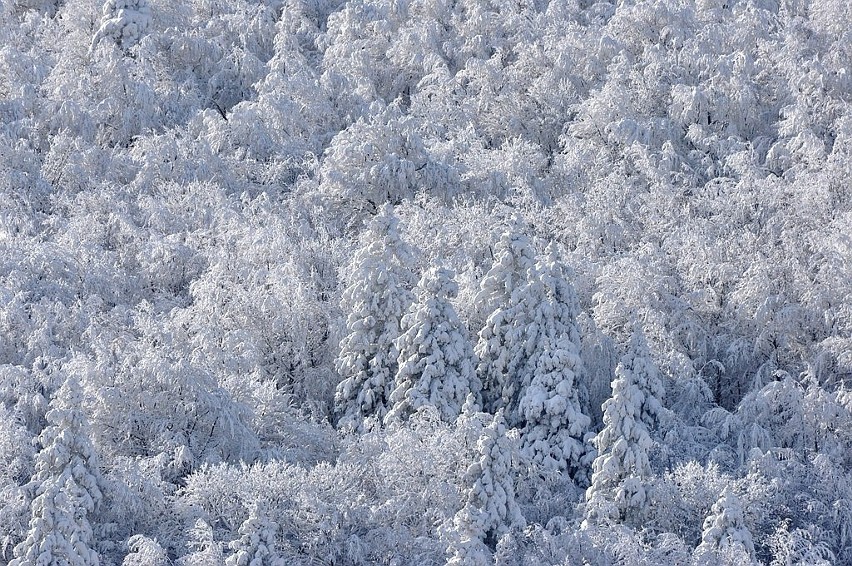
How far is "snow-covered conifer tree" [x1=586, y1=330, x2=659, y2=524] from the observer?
29.0 meters

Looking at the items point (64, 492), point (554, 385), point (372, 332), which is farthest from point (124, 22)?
point (64, 492)

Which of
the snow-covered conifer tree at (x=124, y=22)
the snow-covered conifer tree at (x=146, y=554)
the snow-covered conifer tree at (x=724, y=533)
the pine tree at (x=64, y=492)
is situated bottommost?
the snow-covered conifer tree at (x=724, y=533)

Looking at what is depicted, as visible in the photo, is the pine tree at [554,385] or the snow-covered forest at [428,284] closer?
the snow-covered forest at [428,284]

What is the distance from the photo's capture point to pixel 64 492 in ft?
89.6

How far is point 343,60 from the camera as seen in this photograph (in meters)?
54.1

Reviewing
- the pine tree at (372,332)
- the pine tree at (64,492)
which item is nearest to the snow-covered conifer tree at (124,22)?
the pine tree at (372,332)

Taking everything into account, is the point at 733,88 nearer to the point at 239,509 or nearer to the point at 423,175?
the point at 423,175

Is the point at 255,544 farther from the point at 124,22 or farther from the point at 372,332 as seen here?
the point at 124,22

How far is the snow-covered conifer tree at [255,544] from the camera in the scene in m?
26.3

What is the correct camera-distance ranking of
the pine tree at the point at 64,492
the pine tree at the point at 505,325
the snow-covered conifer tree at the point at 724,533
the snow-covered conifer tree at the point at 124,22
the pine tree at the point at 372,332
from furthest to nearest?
the snow-covered conifer tree at the point at 124,22
the pine tree at the point at 372,332
the pine tree at the point at 505,325
the snow-covered conifer tree at the point at 724,533
the pine tree at the point at 64,492

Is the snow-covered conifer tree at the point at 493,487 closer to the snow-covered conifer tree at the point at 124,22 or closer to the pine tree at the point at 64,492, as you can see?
the pine tree at the point at 64,492

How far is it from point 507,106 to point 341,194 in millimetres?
9162

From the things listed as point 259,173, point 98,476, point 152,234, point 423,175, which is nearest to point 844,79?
point 423,175

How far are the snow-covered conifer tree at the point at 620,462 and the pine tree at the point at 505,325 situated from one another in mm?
3623
